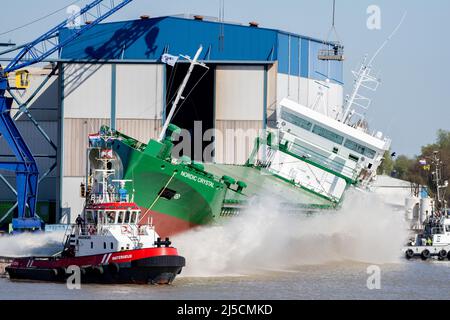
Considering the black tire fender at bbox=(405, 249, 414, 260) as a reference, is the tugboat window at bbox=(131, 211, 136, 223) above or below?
above

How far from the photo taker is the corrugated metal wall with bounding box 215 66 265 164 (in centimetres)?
7225

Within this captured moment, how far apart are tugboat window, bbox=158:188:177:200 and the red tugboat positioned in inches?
130

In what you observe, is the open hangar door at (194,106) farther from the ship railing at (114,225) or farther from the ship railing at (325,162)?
the ship railing at (114,225)

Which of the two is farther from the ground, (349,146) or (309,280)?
(349,146)

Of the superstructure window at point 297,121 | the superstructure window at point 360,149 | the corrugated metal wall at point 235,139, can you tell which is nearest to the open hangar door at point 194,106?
the corrugated metal wall at point 235,139

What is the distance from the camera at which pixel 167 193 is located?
2066 inches

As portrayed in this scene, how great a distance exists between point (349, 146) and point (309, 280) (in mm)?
19430

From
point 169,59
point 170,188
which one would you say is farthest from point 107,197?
point 169,59

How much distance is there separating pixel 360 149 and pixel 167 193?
60.4 ft

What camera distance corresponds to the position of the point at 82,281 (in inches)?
1800

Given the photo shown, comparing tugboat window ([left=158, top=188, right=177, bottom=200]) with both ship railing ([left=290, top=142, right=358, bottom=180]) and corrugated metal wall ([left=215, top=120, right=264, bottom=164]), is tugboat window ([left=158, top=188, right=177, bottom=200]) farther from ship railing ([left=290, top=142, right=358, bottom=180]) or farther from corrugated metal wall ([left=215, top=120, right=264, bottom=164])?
corrugated metal wall ([left=215, top=120, right=264, bottom=164])

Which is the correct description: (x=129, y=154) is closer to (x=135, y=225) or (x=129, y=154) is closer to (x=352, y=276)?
(x=135, y=225)

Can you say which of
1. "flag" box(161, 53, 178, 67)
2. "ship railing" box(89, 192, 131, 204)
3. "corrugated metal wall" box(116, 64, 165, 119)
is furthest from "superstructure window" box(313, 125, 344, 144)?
"ship railing" box(89, 192, 131, 204)

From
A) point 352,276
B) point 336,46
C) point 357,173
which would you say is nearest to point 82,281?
point 352,276
